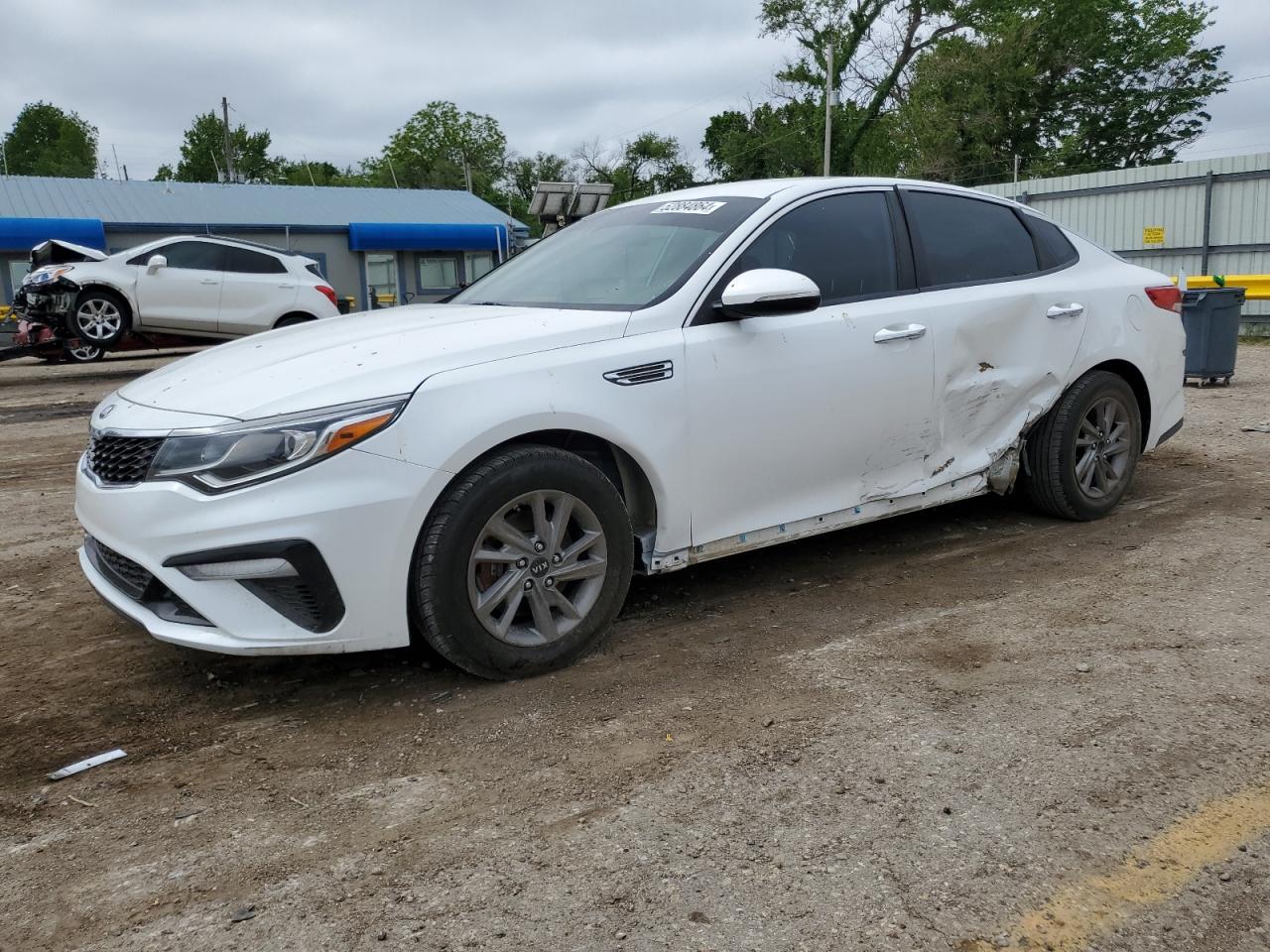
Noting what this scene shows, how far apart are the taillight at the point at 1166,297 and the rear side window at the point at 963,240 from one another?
821 millimetres

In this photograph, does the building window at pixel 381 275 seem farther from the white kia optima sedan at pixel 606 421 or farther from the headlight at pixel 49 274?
the white kia optima sedan at pixel 606 421

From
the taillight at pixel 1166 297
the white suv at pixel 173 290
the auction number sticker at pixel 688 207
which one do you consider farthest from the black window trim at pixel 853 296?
the white suv at pixel 173 290

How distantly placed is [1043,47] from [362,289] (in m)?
29.6

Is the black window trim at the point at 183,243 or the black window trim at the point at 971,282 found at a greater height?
the black window trim at the point at 183,243

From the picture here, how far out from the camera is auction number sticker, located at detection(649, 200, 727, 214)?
13.6ft

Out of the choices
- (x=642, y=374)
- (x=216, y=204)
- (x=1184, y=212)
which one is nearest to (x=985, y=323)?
(x=642, y=374)

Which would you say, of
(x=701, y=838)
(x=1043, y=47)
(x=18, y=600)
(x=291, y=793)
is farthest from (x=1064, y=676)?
(x=1043, y=47)

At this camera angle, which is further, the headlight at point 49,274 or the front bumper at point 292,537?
the headlight at point 49,274

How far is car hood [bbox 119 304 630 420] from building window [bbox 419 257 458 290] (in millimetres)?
29042

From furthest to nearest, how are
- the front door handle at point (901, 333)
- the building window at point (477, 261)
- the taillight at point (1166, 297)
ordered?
the building window at point (477, 261) → the taillight at point (1166, 297) → the front door handle at point (901, 333)

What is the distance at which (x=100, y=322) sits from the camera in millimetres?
13375

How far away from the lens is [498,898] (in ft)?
7.34

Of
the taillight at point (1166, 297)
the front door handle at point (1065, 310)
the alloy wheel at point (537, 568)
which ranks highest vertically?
the taillight at point (1166, 297)

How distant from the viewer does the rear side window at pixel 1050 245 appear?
16.2 ft
